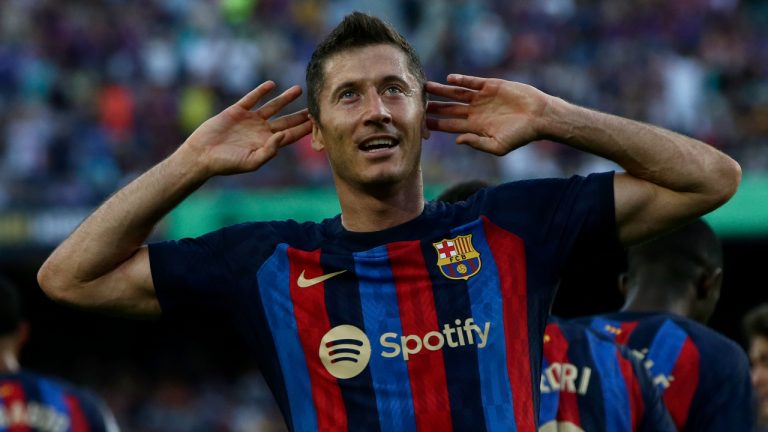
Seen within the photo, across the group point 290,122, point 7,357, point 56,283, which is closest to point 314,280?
point 290,122

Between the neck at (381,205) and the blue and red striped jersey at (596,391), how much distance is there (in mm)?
946

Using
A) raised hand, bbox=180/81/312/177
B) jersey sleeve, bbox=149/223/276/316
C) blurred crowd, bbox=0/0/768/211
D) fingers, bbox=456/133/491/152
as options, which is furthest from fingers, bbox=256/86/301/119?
blurred crowd, bbox=0/0/768/211

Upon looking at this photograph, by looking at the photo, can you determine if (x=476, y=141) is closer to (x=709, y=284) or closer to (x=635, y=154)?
(x=635, y=154)

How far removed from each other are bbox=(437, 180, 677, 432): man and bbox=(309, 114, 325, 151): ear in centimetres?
66

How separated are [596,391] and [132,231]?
1.66m

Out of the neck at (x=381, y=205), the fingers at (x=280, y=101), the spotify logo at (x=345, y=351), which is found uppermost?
the fingers at (x=280, y=101)

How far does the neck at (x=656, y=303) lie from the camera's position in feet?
18.0

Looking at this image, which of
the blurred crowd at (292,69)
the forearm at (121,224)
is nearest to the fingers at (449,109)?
the forearm at (121,224)

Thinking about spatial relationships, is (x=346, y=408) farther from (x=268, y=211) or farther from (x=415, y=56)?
(x=268, y=211)

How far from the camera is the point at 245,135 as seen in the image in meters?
4.23

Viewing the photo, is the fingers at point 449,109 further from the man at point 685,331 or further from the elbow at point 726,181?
the man at point 685,331

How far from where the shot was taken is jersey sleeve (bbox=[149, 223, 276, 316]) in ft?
13.4

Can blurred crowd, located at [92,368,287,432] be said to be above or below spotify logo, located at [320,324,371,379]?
above

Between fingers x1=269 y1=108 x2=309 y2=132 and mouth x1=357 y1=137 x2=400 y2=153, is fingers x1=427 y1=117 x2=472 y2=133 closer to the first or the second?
mouth x1=357 y1=137 x2=400 y2=153
